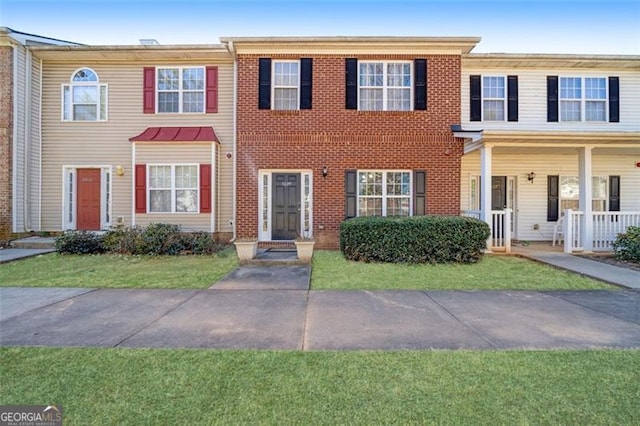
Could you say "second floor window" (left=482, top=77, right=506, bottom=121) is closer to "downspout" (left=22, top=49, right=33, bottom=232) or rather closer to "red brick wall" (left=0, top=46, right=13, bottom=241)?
"downspout" (left=22, top=49, right=33, bottom=232)

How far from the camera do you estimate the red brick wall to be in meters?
9.53

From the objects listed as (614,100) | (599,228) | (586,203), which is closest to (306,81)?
(586,203)

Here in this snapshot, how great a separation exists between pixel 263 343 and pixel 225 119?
8.76 metres

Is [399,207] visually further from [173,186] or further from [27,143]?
[27,143]

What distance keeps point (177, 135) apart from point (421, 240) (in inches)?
317

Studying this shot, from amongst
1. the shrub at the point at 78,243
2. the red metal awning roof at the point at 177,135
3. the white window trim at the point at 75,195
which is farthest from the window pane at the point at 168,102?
the shrub at the point at 78,243

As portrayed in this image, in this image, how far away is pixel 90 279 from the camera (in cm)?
595

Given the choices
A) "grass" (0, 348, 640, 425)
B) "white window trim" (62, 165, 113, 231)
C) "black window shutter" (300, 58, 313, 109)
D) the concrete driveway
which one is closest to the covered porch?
"black window shutter" (300, 58, 313, 109)

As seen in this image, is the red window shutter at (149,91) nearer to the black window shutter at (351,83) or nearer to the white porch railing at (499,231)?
the black window shutter at (351,83)

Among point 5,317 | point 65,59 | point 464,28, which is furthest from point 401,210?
point 65,59

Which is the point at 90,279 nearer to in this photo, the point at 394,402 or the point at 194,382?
the point at 194,382

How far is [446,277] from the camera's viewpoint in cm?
623

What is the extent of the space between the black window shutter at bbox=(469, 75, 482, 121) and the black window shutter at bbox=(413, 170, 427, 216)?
9.73 ft

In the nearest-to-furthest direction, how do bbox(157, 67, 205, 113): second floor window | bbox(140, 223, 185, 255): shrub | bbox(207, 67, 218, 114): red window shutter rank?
bbox(140, 223, 185, 255): shrub
bbox(207, 67, 218, 114): red window shutter
bbox(157, 67, 205, 113): second floor window
